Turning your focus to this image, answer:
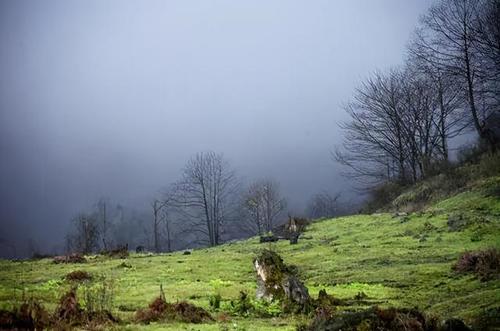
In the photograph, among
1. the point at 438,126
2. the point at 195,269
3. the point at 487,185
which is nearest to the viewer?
the point at 195,269

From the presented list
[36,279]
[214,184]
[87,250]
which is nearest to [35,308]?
[36,279]

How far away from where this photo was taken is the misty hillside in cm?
1394

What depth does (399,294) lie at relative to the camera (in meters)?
17.3

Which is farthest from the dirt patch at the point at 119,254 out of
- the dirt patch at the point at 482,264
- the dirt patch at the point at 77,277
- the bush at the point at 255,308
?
the dirt patch at the point at 482,264

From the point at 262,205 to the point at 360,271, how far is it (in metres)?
63.9

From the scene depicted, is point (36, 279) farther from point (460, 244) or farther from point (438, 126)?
point (438, 126)

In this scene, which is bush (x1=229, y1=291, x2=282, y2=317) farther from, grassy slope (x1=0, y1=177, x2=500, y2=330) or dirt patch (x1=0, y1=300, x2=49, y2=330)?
dirt patch (x1=0, y1=300, x2=49, y2=330)

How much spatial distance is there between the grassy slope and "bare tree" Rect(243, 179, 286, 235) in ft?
138

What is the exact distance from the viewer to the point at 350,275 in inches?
911

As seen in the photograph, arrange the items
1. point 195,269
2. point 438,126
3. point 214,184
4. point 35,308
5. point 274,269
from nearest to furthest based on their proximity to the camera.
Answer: point 35,308 → point 274,269 → point 195,269 → point 438,126 → point 214,184

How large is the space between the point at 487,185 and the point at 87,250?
180 ft


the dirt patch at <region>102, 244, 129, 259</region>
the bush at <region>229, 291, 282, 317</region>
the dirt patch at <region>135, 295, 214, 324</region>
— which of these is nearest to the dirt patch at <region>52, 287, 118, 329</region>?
the dirt patch at <region>135, 295, 214, 324</region>

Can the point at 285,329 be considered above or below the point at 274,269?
below

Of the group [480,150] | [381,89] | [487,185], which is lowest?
[487,185]
